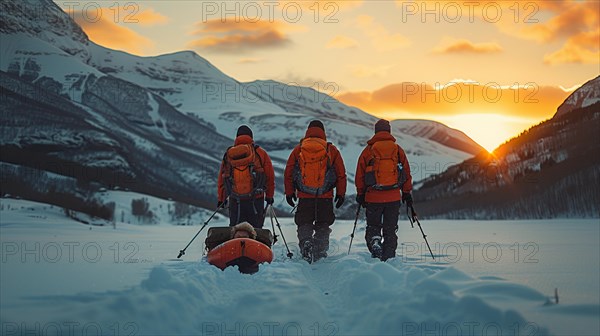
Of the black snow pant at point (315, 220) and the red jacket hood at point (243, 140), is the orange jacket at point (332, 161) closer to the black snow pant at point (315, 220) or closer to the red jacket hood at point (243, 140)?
the black snow pant at point (315, 220)

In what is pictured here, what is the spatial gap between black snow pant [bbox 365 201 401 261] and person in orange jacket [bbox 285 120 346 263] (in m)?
0.82

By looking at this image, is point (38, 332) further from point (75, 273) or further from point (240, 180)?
point (240, 180)

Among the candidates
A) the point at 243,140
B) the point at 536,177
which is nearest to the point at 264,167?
the point at 243,140

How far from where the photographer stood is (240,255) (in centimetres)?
861

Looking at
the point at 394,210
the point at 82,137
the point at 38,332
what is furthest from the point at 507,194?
the point at 82,137

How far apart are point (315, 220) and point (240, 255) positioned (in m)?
3.21

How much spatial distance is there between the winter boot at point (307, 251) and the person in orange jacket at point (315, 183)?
0.76ft

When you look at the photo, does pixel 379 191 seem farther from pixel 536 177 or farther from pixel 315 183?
pixel 536 177

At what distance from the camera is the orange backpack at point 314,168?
11.1 m

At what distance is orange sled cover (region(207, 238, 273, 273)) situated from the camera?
28.3ft

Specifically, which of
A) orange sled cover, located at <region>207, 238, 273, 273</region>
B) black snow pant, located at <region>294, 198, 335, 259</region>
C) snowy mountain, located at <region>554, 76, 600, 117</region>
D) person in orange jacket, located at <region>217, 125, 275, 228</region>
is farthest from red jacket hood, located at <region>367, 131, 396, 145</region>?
snowy mountain, located at <region>554, 76, 600, 117</region>

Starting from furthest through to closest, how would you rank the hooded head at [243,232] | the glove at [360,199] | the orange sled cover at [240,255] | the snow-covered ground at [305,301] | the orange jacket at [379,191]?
the glove at [360,199], the orange jacket at [379,191], the hooded head at [243,232], the orange sled cover at [240,255], the snow-covered ground at [305,301]

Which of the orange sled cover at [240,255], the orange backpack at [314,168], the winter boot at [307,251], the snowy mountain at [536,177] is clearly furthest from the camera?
the snowy mountain at [536,177]

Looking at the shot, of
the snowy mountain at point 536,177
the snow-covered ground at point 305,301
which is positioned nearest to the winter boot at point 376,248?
the snow-covered ground at point 305,301
